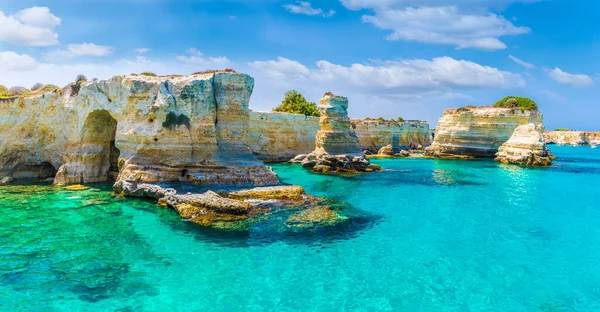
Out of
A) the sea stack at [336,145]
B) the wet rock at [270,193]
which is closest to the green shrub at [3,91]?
the wet rock at [270,193]

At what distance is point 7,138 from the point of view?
2403 centimetres

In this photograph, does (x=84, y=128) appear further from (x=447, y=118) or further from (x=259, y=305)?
(x=447, y=118)

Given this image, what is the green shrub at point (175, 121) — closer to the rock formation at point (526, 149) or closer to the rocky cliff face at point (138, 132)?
the rocky cliff face at point (138, 132)

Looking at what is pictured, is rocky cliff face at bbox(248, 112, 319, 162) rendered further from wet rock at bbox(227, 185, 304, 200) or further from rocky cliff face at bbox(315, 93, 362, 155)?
wet rock at bbox(227, 185, 304, 200)

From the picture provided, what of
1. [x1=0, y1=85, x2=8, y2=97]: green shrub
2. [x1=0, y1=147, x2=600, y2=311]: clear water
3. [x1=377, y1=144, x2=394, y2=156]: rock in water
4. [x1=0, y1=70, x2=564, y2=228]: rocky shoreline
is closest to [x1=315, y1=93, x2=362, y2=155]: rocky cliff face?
[x1=0, y1=70, x2=564, y2=228]: rocky shoreline

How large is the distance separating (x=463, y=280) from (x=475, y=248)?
2982mm

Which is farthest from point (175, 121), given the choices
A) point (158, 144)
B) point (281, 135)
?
point (281, 135)

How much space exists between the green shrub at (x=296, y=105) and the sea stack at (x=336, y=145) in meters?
22.1

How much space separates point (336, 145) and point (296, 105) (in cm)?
2653

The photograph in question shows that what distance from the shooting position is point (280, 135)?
1801 inches

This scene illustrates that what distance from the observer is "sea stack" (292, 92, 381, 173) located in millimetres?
34469

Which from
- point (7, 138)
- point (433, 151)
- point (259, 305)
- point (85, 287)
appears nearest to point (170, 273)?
point (85, 287)

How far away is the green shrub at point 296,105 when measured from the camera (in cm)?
6094

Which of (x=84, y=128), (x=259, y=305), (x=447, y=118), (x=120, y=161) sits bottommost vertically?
(x=259, y=305)
